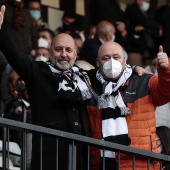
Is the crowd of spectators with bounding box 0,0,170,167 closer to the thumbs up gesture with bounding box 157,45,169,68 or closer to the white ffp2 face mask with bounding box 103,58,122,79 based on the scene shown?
the white ffp2 face mask with bounding box 103,58,122,79

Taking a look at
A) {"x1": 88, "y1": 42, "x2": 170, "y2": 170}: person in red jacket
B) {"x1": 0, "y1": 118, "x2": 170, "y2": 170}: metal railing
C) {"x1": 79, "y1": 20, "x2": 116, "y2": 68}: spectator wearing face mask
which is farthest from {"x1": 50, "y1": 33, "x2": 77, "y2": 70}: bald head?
{"x1": 79, "y1": 20, "x2": 116, "y2": 68}: spectator wearing face mask

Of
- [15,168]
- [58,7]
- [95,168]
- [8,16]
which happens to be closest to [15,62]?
[95,168]

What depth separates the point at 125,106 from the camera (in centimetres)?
848

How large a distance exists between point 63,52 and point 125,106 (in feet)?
2.46

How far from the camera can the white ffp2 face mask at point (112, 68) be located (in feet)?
28.0

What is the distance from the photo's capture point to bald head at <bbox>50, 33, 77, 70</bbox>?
28.5ft

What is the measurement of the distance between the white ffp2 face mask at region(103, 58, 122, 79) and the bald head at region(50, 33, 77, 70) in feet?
1.07

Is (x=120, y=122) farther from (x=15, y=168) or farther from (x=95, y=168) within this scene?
(x=15, y=168)

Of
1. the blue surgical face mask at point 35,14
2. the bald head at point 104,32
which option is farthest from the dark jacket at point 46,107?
the blue surgical face mask at point 35,14

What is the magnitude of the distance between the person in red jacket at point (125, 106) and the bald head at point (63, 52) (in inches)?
10.7

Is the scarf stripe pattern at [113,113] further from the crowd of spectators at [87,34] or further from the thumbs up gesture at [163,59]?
the crowd of spectators at [87,34]

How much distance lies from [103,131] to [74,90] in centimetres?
44

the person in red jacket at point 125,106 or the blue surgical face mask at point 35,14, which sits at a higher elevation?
the blue surgical face mask at point 35,14

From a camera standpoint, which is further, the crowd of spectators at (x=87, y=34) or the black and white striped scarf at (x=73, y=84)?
the crowd of spectators at (x=87, y=34)
